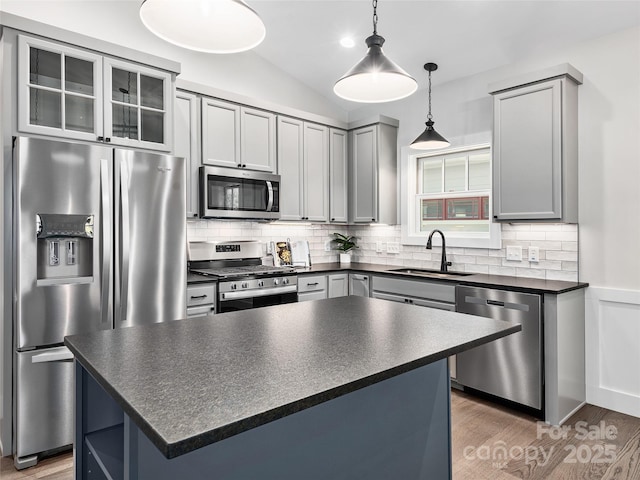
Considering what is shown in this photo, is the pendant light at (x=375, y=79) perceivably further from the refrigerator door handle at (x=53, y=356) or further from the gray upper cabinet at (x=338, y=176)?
the gray upper cabinet at (x=338, y=176)

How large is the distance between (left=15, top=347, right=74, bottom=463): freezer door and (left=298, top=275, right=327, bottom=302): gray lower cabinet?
76.3 inches

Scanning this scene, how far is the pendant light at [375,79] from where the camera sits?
1749 millimetres

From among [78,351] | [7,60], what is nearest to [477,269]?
[78,351]

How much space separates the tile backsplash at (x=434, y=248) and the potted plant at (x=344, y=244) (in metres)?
0.07

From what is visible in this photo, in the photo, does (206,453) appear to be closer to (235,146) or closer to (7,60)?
(7,60)

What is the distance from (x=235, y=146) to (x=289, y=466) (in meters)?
3.06

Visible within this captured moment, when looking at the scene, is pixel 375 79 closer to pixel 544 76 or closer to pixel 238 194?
pixel 544 76

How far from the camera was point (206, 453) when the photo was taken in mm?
1062

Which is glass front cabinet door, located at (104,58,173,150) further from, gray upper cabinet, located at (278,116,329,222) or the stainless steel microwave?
gray upper cabinet, located at (278,116,329,222)

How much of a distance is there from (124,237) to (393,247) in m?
2.84

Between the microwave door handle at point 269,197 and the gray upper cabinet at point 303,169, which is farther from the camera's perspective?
the gray upper cabinet at point 303,169

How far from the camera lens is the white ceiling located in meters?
3.05

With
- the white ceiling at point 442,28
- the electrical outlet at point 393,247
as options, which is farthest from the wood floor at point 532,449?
the white ceiling at point 442,28

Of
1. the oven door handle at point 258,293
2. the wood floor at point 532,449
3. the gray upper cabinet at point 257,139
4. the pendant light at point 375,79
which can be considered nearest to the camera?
the pendant light at point 375,79
